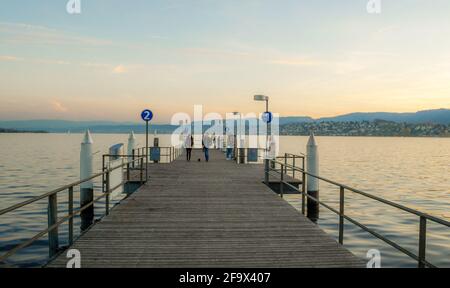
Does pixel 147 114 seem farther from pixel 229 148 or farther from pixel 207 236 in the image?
pixel 229 148

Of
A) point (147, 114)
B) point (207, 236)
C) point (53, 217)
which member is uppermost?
point (147, 114)

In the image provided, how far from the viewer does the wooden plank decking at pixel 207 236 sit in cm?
696

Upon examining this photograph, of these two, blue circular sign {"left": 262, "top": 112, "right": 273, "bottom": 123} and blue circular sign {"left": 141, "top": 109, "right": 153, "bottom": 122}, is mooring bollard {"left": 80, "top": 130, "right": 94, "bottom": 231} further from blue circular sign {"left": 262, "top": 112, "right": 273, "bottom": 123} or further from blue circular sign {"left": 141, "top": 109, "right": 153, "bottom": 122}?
blue circular sign {"left": 262, "top": 112, "right": 273, "bottom": 123}

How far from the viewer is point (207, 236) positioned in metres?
8.57

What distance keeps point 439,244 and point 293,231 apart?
966 centimetres

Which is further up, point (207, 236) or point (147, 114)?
point (147, 114)

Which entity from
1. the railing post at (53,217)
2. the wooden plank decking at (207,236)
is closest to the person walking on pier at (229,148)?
the wooden plank decking at (207,236)

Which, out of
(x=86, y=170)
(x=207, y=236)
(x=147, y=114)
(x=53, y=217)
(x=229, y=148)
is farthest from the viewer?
(x=229, y=148)

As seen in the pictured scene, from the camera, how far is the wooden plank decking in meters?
6.96

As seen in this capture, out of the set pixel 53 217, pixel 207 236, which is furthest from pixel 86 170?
pixel 207 236

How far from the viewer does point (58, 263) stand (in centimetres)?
667

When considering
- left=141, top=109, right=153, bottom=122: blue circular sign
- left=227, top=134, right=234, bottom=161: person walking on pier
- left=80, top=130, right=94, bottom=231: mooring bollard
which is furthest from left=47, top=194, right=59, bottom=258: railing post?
left=227, top=134, right=234, bottom=161: person walking on pier
